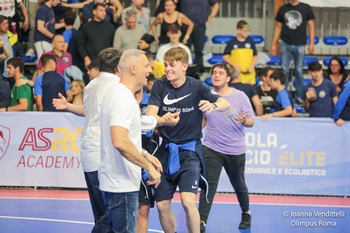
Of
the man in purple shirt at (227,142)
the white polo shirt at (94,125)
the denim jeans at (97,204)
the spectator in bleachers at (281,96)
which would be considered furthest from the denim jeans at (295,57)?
the denim jeans at (97,204)

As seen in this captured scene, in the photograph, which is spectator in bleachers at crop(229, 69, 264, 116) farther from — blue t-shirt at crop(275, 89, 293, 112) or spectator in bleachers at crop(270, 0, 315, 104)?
spectator in bleachers at crop(270, 0, 315, 104)

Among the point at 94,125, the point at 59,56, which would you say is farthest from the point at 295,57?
the point at 94,125

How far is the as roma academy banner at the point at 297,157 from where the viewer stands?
14516mm

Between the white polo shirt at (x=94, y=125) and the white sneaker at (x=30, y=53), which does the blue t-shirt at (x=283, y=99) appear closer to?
the white sneaker at (x=30, y=53)

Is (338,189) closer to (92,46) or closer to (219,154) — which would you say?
(219,154)

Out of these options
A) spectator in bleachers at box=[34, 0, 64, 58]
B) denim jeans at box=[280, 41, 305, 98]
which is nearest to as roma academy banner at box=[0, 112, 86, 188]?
spectator in bleachers at box=[34, 0, 64, 58]

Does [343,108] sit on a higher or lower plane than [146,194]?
higher

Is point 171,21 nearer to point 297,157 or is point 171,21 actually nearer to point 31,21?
point 31,21

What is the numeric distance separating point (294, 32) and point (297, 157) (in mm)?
4421

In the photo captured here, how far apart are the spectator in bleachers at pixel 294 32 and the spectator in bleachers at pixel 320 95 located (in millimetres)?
2735

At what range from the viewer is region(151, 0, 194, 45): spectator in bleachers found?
17875 mm

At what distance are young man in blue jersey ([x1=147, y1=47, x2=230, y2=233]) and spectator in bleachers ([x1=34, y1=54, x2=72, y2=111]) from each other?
19.6 ft

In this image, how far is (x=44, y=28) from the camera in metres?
18.1

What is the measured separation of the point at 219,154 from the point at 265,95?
14.0 feet
